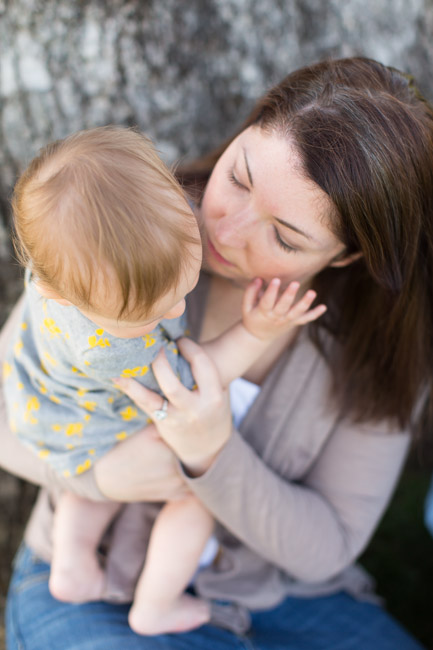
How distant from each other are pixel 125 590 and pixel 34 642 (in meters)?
0.30

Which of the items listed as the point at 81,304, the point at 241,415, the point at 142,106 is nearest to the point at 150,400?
the point at 81,304

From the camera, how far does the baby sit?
1.06m

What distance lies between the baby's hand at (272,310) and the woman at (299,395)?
69 mm

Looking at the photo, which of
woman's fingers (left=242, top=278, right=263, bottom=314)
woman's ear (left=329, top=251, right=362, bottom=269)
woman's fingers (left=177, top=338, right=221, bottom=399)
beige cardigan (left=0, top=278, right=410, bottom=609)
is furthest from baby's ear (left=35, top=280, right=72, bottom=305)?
woman's ear (left=329, top=251, right=362, bottom=269)

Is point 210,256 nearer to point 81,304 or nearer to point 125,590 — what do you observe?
point 81,304

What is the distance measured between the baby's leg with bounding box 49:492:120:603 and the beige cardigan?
0.22 ft

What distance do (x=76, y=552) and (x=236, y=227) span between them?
114 cm

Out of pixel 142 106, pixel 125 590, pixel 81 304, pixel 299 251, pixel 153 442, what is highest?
pixel 142 106

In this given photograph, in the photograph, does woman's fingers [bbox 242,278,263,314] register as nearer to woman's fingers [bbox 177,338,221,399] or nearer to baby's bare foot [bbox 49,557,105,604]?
woman's fingers [bbox 177,338,221,399]

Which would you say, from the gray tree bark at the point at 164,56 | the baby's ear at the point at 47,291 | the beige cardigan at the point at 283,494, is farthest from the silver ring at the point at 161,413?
the gray tree bark at the point at 164,56

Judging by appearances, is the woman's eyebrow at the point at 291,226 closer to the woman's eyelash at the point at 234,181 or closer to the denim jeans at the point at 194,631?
the woman's eyelash at the point at 234,181

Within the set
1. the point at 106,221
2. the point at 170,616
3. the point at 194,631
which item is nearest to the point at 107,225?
the point at 106,221

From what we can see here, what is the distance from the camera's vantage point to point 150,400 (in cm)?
140

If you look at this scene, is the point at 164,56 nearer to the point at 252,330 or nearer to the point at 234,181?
the point at 234,181
